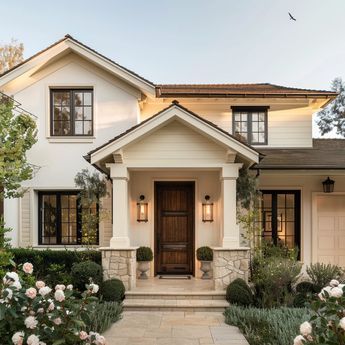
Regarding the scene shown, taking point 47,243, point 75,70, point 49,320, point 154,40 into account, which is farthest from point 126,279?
point 154,40

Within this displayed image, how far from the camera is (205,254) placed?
9.66 m

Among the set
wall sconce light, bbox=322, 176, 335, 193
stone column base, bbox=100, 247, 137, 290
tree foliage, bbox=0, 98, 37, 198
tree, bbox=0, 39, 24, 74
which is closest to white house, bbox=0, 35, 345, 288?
wall sconce light, bbox=322, 176, 335, 193

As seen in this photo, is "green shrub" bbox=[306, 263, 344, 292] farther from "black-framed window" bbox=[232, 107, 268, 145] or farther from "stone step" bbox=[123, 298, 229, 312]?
"black-framed window" bbox=[232, 107, 268, 145]

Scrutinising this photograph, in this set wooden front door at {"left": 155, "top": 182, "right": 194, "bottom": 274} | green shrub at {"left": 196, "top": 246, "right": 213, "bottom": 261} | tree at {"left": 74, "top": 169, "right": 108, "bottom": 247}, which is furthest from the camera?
wooden front door at {"left": 155, "top": 182, "right": 194, "bottom": 274}

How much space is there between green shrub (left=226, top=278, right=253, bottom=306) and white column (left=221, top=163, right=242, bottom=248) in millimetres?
1016

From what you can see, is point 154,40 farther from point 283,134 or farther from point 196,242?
point 196,242

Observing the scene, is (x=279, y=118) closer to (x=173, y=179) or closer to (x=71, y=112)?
Result: (x=173, y=179)

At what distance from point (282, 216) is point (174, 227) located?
332 centimetres

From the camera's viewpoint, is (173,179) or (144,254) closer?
(144,254)

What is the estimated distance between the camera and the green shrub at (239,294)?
7539 mm

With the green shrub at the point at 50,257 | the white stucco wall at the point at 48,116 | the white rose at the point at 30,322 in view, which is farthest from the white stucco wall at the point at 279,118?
the white rose at the point at 30,322

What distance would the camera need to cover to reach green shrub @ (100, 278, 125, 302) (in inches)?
300

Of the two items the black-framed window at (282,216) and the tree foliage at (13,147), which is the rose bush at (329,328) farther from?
the tree foliage at (13,147)

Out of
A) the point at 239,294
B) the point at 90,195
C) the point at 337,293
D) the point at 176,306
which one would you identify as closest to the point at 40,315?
the point at 337,293
